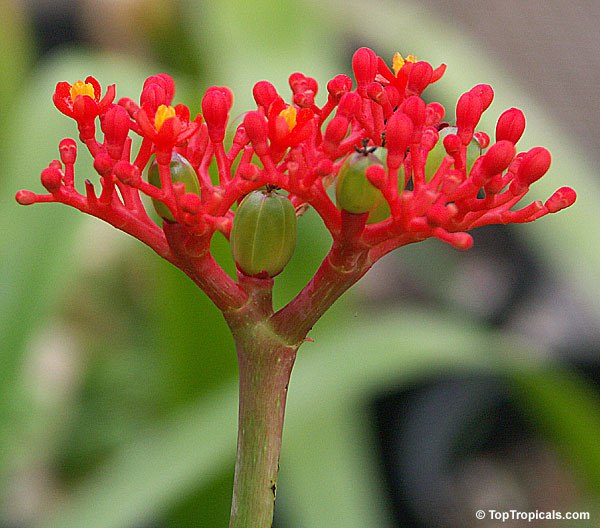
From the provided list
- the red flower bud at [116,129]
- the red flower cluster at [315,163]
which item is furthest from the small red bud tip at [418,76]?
the red flower bud at [116,129]

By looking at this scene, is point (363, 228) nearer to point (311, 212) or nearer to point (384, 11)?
point (311, 212)

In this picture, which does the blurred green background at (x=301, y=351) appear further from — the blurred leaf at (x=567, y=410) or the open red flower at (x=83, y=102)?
the open red flower at (x=83, y=102)

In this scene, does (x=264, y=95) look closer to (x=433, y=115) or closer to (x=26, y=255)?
(x=433, y=115)

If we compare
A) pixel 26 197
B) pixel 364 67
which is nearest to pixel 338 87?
pixel 364 67

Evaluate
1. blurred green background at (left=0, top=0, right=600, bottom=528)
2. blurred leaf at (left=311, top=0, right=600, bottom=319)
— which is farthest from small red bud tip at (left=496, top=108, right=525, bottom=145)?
blurred leaf at (left=311, top=0, right=600, bottom=319)

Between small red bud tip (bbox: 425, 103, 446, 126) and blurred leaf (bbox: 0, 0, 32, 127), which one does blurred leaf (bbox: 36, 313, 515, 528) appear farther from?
blurred leaf (bbox: 0, 0, 32, 127)

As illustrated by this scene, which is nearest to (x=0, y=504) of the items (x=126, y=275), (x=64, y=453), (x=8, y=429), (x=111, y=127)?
(x=64, y=453)

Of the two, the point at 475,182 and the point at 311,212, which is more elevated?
the point at 311,212
